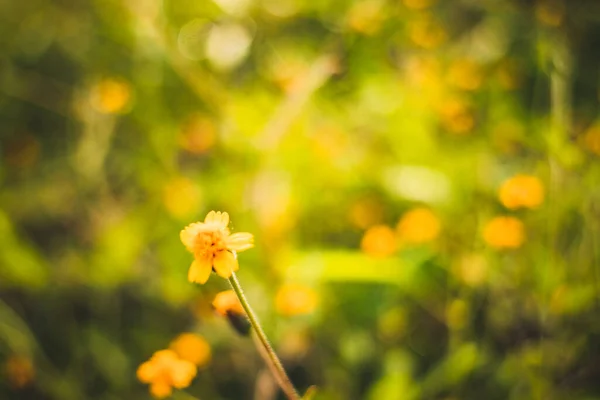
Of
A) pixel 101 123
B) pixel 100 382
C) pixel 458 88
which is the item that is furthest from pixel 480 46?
pixel 100 382

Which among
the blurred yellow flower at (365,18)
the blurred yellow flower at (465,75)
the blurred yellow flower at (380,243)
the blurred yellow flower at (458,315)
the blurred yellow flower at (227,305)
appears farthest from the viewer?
the blurred yellow flower at (465,75)

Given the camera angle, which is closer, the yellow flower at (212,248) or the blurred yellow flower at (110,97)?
the yellow flower at (212,248)

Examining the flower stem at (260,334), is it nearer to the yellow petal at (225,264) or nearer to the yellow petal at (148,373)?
the yellow petal at (225,264)

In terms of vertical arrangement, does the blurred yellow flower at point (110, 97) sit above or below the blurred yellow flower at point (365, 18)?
above

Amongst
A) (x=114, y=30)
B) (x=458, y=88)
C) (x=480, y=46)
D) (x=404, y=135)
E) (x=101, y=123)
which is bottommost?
(x=404, y=135)

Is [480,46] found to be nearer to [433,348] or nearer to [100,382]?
[433,348]

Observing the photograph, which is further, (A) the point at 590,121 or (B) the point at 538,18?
(A) the point at 590,121

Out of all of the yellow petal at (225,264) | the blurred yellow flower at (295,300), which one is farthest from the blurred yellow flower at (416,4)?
the yellow petal at (225,264)
